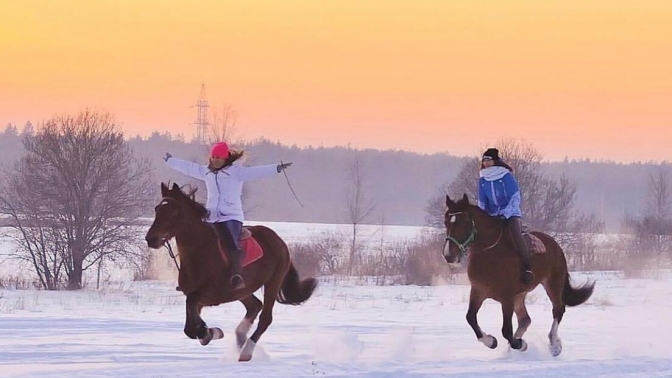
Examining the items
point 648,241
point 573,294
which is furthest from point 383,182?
point 573,294

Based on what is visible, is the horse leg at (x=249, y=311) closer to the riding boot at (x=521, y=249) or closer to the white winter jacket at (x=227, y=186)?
the white winter jacket at (x=227, y=186)

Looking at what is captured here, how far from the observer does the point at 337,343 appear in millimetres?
12930

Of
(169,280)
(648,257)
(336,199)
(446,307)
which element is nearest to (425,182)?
(336,199)

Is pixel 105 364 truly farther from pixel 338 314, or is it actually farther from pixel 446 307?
pixel 446 307

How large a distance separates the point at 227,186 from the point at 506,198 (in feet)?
12.3

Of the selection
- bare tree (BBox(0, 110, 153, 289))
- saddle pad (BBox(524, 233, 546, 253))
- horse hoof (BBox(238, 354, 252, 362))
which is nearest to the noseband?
saddle pad (BBox(524, 233, 546, 253))

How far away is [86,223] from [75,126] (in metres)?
3.84

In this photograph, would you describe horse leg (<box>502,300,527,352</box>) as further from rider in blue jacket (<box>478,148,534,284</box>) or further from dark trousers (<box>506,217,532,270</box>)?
dark trousers (<box>506,217,532,270</box>)

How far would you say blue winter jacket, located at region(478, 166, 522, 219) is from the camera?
13.2m

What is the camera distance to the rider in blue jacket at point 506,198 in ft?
43.2

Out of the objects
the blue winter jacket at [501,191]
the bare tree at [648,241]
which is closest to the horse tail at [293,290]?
the blue winter jacket at [501,191]

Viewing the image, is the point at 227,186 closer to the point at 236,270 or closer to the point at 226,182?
the point at 226,182

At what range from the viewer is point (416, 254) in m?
41.3

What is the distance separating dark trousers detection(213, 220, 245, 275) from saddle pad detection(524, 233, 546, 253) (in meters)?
4.05
